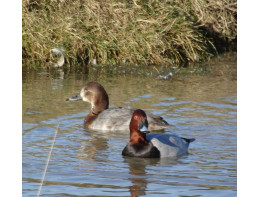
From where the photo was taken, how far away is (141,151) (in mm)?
7129

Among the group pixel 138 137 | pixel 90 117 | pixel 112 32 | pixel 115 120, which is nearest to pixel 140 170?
pixel 138 137

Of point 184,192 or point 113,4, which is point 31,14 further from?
point 184,192

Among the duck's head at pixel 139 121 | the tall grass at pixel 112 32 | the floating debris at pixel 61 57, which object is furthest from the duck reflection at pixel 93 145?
the tall grass at pixel 112 32

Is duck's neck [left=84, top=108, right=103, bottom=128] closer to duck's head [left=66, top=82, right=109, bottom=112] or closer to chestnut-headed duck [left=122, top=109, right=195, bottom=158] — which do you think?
duck's head [left=66, top=82, right=109, bottom=112]

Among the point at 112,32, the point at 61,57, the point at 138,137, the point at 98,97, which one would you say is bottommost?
the point at 138,137

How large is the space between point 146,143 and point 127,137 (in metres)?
1.15

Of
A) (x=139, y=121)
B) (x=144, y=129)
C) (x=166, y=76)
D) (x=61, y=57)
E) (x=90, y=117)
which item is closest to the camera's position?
(x=144, y=129)

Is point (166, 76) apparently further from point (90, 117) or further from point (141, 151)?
point (141, 151)

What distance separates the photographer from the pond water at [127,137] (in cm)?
576

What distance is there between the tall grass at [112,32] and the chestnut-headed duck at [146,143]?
6.67 metres

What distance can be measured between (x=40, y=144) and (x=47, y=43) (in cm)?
627

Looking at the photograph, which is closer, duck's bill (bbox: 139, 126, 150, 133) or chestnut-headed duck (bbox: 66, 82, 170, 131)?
duck's bill (bbox: 139, 126, 150, 133)

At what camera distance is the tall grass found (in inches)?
538

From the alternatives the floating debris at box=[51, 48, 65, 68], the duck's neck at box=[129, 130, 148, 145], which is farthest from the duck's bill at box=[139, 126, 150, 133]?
the floating debris at box=[51, 48, 65, 68]
